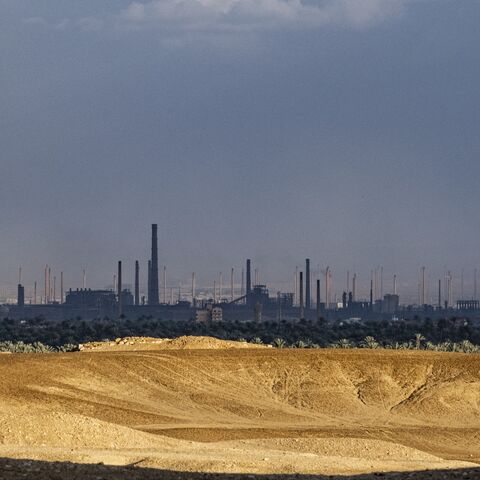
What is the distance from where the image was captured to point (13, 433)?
108 feet

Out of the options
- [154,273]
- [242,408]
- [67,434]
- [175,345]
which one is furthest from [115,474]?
[154,273]

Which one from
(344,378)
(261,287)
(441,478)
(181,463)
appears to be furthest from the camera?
(261,287)

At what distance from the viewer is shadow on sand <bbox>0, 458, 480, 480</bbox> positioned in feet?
74.8

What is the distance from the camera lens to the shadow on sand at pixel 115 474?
22.8m

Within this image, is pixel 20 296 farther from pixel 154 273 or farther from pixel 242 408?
pixel 242 408

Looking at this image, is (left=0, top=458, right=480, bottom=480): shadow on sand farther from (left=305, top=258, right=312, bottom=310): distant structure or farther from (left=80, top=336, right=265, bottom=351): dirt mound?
(left=305, top=258, right=312, bottom=310): distant structure

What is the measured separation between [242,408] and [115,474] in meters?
23.2

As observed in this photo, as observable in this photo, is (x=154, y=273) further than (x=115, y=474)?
Yes

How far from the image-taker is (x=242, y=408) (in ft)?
153

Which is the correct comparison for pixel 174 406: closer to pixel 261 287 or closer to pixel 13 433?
pixel 13 433

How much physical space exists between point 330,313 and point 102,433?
14775 cm

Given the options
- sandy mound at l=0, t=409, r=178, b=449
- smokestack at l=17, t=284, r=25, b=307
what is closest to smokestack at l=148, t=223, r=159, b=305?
smokestack at l=17, t=284, r=25, b=307

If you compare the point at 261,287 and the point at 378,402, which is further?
the point at 261,287

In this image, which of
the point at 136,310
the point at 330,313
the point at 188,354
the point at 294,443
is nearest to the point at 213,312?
the point at 136,310
